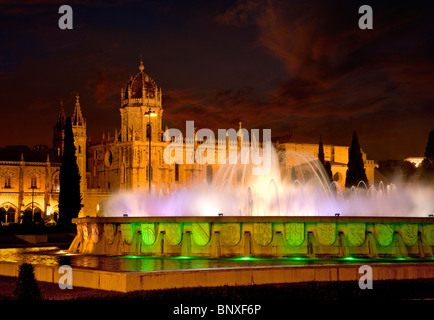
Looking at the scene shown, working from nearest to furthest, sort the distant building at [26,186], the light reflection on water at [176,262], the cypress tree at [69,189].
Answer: the light reflection on water at [176,262], the cypress tree at [69,189], the distant building at [26,186]

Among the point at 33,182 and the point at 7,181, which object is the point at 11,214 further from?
the point at 33,182

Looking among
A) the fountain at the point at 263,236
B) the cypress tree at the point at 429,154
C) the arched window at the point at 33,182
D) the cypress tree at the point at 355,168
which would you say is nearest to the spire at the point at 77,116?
the arched window at the point at 33,182

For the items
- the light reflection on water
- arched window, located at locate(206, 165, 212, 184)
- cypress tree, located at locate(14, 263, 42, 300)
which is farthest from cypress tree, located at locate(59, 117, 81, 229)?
cypress tree, located at locate(14, 263, 42, 300)

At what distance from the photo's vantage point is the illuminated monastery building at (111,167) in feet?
221

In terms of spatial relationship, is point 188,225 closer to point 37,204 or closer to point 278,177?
point 37,204

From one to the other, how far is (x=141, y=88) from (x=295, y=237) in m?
56.1

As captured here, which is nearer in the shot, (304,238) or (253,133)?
(304,238)

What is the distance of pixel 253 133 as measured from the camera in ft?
258

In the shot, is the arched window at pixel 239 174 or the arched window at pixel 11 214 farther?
the arched window at pixel 239 174

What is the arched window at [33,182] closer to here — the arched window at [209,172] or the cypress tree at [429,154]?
the arched window at [209,172]

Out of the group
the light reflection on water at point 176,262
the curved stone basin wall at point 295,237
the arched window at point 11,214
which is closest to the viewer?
the light reflection on water at point 176,262
